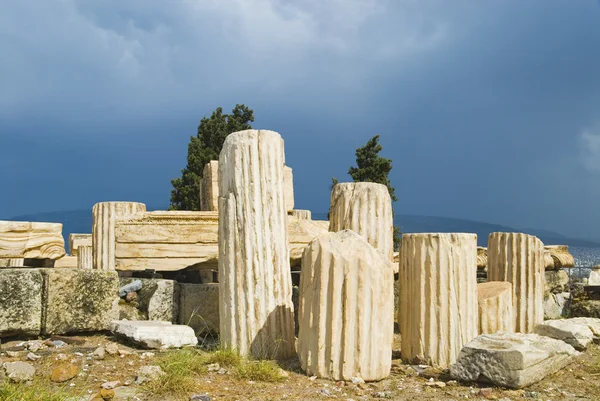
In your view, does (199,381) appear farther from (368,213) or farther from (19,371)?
(368,213)

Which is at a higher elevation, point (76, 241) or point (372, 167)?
point (372, 167)

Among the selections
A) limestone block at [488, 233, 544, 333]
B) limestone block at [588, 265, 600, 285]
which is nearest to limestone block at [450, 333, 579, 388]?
limestone block at [488, 233, 544, 333]

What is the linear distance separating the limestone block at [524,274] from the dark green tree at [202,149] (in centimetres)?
1019

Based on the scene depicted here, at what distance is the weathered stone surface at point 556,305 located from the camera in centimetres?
1092

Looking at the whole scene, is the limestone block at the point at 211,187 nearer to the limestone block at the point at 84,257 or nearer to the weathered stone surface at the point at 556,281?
the limestone block at the point at 84,257

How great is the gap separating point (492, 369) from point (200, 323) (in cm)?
350

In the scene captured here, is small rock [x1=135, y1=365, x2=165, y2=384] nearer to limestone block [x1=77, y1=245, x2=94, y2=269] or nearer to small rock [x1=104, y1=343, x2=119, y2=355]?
small rock [x1=104, y1=343, x2=119, y2=355]

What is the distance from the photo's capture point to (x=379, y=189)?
677 centimetres

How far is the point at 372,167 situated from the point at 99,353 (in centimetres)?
1159

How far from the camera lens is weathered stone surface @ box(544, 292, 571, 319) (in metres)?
10.9

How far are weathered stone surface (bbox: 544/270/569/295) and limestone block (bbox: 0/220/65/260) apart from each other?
29.2ft

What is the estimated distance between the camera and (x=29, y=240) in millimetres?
7316

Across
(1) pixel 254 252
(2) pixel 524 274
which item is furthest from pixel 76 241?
(2) pixel 524 274

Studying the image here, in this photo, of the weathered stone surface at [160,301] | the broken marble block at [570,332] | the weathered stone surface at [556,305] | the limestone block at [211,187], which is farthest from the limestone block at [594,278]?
the weathered stone surface at [160,301]
